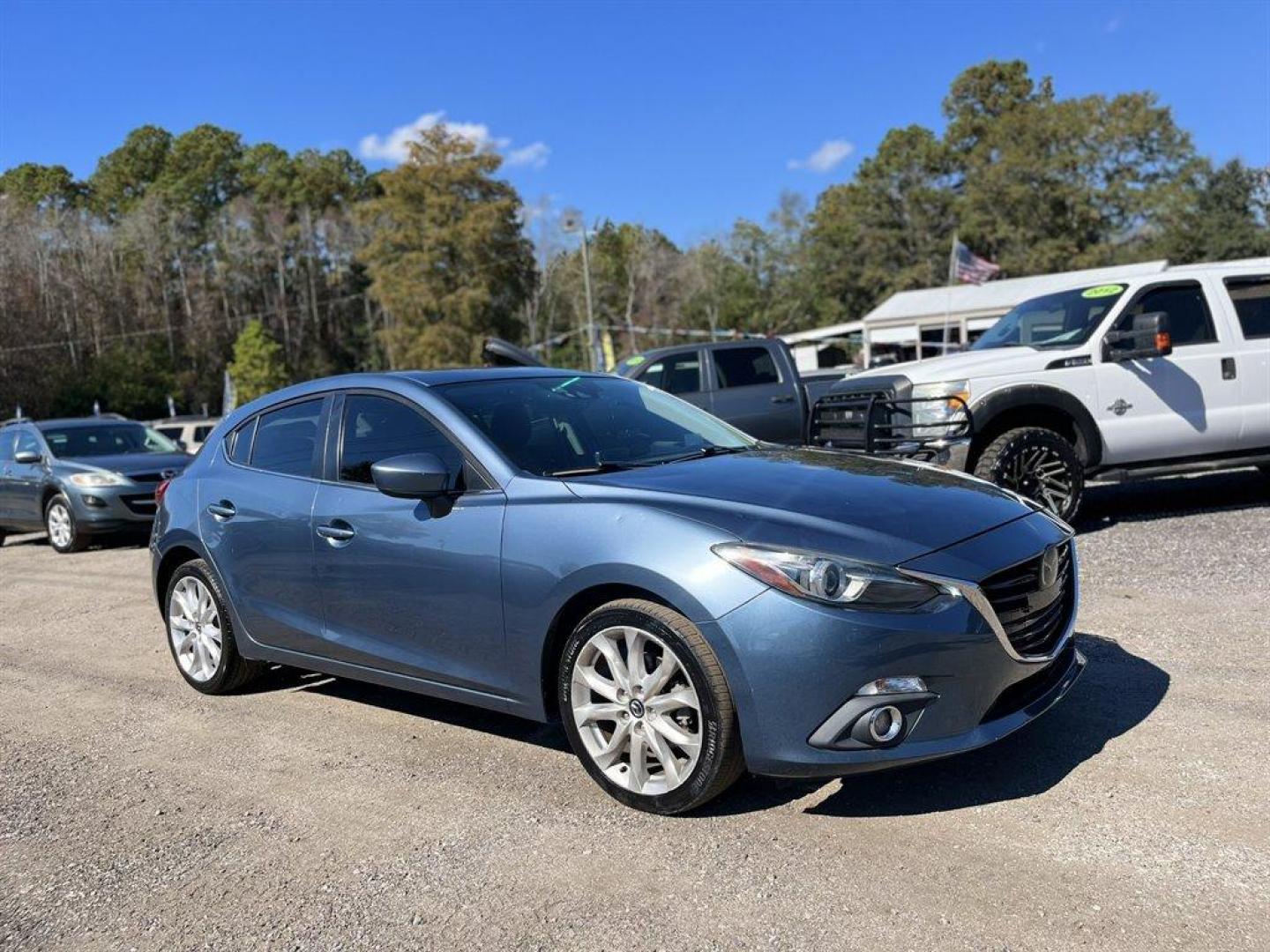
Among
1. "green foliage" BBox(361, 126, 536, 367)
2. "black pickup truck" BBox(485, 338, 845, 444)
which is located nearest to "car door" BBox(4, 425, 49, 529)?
"black pickup truck" BBox(485, 338, 845, 444)

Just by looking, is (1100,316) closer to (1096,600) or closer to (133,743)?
(1096,600)

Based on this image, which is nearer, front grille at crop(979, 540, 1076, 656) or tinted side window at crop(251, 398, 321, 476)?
front grille at crop(979, 540, 1076, 656)

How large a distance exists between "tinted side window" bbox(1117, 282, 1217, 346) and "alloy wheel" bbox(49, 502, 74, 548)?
38.1 feet

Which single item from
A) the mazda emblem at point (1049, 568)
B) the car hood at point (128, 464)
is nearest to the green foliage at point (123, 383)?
the car hood at point (128, 464)

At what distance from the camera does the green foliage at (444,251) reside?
181 ft

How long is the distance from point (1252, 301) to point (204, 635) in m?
8.15

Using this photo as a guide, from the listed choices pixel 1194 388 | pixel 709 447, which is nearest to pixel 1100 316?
pixel 1194 388

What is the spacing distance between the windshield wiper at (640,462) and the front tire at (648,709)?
69 cm

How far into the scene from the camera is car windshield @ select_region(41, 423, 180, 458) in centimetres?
1322

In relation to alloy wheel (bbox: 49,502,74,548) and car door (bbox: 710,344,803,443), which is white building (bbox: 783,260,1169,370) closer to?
car door (bbox: 710,344,803,443)

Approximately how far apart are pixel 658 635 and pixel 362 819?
1323mm

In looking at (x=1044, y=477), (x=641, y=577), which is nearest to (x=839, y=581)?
(x=641, y=577)

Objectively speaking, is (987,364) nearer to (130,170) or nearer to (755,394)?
(755,394)

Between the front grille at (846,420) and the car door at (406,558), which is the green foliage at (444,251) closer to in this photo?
the front grille at (846,420)
